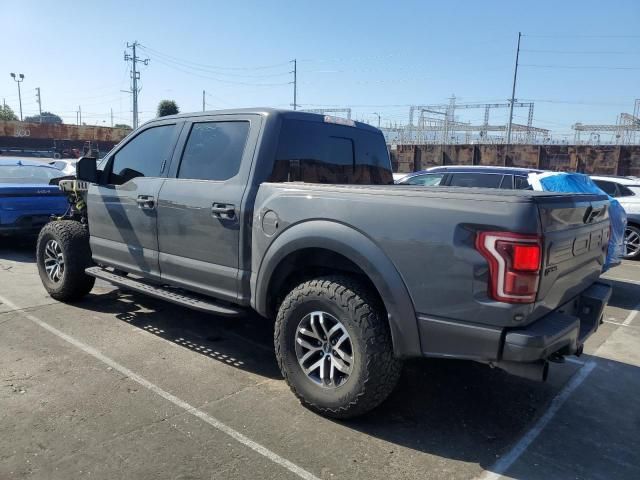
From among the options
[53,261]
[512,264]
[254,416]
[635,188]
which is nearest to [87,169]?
[53,261]

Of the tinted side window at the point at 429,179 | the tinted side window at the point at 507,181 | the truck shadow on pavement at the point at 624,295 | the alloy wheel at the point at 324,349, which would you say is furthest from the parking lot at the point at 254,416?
the tinted side window at the point at 429,179

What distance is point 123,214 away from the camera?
4.80 meters

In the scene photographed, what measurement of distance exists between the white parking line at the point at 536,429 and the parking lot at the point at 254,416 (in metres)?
0.01

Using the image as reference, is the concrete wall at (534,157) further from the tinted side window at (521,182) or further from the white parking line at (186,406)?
the white parking line at (186,406)

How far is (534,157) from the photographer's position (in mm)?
25422

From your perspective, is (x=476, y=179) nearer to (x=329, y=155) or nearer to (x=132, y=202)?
(x=329, y=155)

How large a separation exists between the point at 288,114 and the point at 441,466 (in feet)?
8.77

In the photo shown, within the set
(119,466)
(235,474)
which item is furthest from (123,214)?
(235,474)

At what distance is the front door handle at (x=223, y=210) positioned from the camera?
374 cm

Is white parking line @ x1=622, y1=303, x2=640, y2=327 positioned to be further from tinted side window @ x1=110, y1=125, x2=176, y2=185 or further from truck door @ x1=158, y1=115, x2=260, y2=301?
tinted side window @ x1=110, y1=125, x2=176, y2=185

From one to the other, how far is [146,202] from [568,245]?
3.38m

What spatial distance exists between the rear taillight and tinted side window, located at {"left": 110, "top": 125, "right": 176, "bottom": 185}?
303 centimetres

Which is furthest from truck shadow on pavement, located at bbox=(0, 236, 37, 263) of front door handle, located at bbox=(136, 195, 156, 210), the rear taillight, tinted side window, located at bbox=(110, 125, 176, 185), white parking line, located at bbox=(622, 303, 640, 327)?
white parking line, located at bbox=(622, 303, 640, 327)

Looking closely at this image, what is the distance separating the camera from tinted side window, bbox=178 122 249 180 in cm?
394
